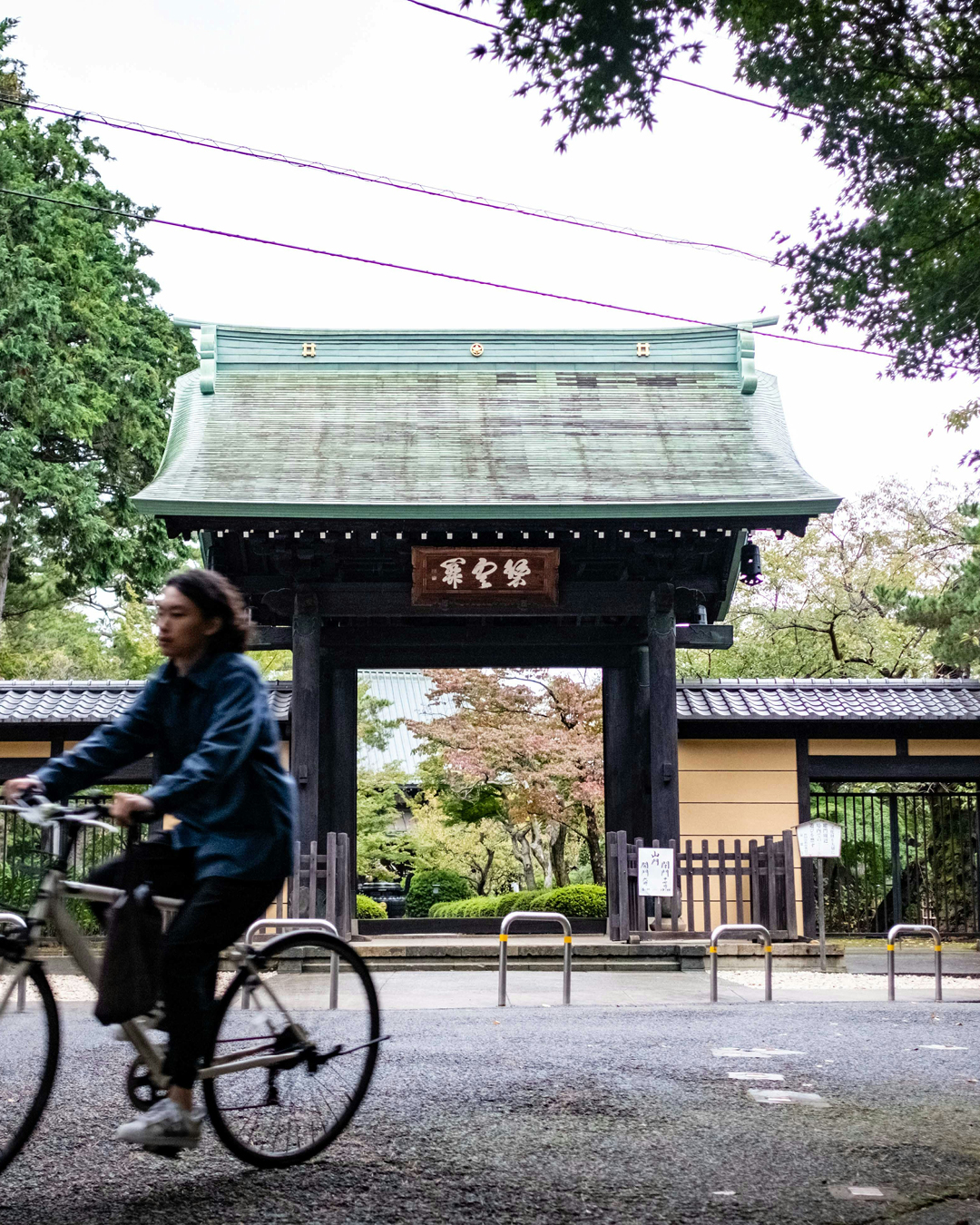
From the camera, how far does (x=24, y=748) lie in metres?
14.9

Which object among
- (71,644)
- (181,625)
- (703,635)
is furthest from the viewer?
(71,644)

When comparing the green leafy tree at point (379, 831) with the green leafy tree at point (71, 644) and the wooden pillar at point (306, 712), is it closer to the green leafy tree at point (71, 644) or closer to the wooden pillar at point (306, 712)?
the green leafy tree at point (71, 644)

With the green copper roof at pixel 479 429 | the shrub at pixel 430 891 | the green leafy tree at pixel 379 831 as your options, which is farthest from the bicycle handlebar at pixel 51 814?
the green leafy tree at pixel 379 831

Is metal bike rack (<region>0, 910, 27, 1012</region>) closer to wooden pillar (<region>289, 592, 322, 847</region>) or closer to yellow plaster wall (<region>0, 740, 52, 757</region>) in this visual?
wooden pillar (<region>289, 592, 322, 847</region>)

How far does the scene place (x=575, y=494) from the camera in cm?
1324

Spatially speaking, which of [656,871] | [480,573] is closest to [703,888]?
[656,871]

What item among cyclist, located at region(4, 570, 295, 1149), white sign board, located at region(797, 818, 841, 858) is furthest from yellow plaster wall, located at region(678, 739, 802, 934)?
cyclist, located at region(4, 570, 295, 1149)

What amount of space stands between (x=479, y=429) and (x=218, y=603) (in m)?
12.0

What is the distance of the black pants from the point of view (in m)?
3.13

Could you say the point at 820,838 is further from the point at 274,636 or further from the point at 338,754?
the point at 274,636

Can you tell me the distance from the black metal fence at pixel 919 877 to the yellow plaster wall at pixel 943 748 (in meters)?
0.49

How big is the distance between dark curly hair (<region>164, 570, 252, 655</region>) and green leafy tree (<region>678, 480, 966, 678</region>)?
806 inches

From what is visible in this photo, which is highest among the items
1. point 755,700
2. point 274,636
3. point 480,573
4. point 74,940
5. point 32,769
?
point 480,573

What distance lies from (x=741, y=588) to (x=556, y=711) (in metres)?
6.14
